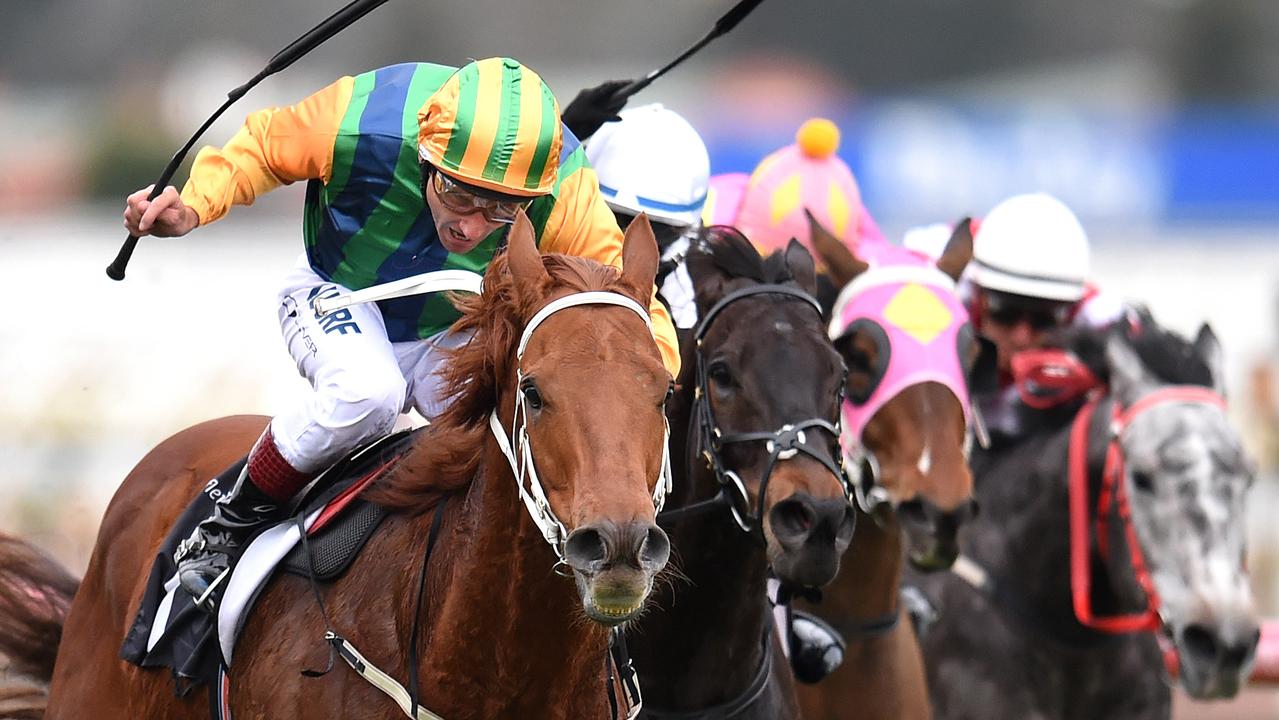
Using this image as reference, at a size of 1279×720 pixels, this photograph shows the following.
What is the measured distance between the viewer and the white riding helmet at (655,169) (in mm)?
5020

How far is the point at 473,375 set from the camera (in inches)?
132

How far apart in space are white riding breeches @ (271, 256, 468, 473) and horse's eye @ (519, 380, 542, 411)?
57 cm

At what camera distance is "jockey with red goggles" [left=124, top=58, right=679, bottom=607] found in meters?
3.66

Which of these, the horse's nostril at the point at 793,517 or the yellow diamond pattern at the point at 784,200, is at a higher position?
the horse's nostril at the point at 793,517

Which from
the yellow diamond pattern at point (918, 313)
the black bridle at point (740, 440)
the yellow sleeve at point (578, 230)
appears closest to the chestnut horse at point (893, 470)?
the yellow diamond pattern at point (918, 313)

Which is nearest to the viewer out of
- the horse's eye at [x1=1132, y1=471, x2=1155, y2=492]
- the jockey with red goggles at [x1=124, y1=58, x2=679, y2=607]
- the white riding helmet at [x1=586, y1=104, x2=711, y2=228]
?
the jockey with red goggles at [x1=124, y1=58, x2=679, y2=607]

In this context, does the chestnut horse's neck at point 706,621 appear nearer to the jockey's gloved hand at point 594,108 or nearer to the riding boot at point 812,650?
the riding boot at point 812,650

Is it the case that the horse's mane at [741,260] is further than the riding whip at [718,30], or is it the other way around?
the horse's mane at [741,260]

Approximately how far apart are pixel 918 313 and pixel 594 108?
1.06 m

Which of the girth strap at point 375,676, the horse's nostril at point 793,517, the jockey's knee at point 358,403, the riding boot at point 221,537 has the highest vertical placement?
the jockey's knee at point 358,403

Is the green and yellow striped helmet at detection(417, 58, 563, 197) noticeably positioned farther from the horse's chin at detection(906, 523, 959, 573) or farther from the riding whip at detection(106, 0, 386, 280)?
the horse's chin at detection(906, 523, 959, 573)

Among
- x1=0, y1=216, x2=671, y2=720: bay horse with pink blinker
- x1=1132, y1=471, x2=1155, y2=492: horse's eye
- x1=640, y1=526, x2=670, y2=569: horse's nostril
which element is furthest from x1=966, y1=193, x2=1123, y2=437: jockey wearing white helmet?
x1=640, y1=526, x2=670, y2=569: horse's nostril

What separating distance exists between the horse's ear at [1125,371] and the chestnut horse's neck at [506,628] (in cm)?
256

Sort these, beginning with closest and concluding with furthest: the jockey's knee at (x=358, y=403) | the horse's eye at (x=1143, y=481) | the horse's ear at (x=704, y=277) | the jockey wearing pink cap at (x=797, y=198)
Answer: the jockey's knee at (x=358, y=403)
the horse's ear at (x=704, y=277)
the horse's eye at (x=1143, y=481)
the jockey wearing pink cap at (x=797, y=198)
